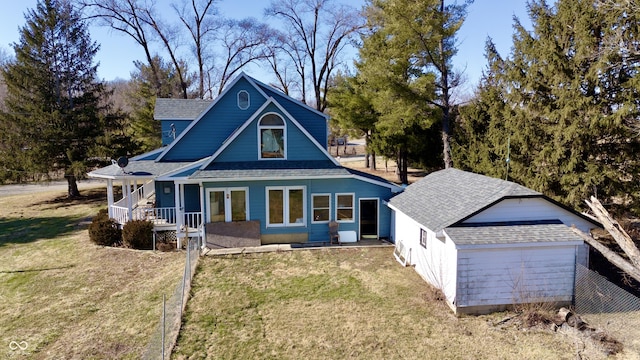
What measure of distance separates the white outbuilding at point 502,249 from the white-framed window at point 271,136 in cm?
692

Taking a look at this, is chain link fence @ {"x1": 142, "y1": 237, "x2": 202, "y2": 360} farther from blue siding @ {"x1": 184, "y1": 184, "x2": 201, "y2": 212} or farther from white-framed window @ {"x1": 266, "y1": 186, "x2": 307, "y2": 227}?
blue siding @ {"x1": 184, "y1": 184, "x2": 201, "y2": 212}

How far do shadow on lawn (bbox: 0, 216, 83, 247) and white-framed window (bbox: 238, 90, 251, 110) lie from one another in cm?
1075

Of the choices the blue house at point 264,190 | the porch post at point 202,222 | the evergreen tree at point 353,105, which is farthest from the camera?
the evergreen tree at point 353,105

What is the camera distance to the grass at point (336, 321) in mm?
7746

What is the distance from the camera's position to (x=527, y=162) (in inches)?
661

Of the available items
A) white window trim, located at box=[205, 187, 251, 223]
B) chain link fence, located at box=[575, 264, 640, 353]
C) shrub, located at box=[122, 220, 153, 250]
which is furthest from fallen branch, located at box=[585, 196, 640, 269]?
shrub, located at box=[122, 220, 153, 250]

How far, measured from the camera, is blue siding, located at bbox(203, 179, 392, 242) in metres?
14.6

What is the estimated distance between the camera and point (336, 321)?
29.3 ft

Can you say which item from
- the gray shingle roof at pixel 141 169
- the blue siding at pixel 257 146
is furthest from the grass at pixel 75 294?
the blue siding at pixel 257 146

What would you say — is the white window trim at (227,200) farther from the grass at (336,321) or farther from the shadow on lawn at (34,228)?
the shadow on lawn at (34,228)

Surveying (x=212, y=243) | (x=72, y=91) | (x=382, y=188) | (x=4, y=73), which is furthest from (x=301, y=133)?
(x=4, y=73)

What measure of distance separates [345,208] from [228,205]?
490 centimetres

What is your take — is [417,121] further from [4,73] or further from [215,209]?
[4,73]

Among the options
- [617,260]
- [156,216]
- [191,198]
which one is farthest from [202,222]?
[617,260]
